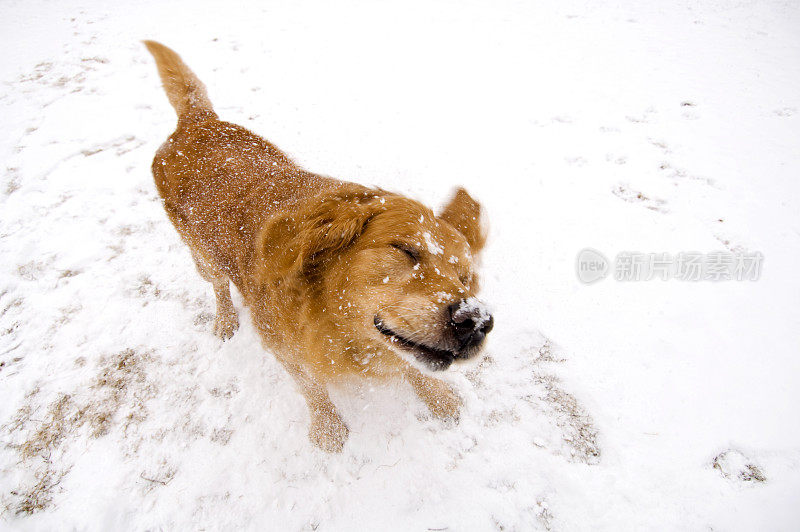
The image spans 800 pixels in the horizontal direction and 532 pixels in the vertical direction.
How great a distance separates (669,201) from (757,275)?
104 centimetres

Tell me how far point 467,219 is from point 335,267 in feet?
2.54

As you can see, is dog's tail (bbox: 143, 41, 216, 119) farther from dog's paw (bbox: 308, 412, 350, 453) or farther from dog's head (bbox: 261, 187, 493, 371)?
dog's paw (bbox: 308, 412, 350, 453)

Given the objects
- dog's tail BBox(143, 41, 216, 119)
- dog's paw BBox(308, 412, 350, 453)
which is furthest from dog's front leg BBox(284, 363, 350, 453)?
dog's tail BBox(143, 41, 216, 119)

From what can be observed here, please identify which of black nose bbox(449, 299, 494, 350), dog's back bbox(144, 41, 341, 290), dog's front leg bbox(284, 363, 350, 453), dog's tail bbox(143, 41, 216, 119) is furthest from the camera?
dog's tail bbox(143, 41, 216, 119)

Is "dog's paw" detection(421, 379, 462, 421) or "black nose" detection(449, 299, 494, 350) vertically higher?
"black nose" detection(449, 299, 494, 350)

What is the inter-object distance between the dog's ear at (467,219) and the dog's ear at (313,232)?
44 cm

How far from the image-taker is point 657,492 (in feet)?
7.16

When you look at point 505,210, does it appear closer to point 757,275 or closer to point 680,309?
point 680,309

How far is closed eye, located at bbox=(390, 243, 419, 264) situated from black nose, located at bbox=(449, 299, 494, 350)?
282 mm

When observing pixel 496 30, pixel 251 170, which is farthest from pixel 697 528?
pixel 496 30

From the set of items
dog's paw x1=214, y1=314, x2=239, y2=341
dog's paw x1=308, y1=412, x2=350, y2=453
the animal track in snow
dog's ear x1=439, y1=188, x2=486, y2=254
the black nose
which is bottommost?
dog's paw x1=308, y1=412, x2=350, y2=453

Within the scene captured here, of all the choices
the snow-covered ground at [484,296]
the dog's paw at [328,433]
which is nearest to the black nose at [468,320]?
the snow-covered ground at [484,296]

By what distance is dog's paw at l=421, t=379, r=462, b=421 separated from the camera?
8.21 ft

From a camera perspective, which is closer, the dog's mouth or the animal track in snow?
the dog's mouth
